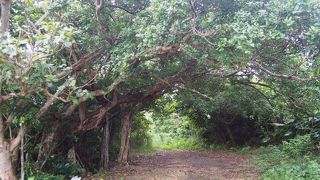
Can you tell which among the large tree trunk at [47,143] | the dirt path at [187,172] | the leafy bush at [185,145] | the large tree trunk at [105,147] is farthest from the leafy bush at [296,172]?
the leafy bush at [185,145]

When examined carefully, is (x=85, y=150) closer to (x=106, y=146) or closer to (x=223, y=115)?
(x=106, y=146)

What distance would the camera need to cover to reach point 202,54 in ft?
21.5

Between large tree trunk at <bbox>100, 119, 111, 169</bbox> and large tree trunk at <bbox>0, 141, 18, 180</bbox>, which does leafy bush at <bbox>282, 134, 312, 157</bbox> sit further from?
large tree trunk at <bbox>0, 141, 18, 180</bbox>

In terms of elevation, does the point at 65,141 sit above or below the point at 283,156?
above

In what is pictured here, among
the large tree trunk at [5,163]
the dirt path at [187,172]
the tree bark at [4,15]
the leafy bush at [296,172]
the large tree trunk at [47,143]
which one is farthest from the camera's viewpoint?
the dirt path at [187,172]

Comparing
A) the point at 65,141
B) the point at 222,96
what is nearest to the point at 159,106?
the point at 222,96

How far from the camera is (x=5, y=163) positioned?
21.2 feet

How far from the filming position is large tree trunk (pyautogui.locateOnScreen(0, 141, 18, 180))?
642cm

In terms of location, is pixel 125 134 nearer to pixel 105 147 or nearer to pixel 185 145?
pixel 105 147

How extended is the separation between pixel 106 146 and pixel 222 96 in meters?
4.31

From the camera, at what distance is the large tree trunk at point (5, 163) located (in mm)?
6422

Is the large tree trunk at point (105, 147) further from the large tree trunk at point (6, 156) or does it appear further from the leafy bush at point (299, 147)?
the leafy bush at point (299, 147)

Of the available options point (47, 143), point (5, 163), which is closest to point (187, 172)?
point (47, 143)

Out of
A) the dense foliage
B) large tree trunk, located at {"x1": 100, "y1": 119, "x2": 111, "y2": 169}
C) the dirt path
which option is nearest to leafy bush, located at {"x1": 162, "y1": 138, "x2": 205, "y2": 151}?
the dense foliage
